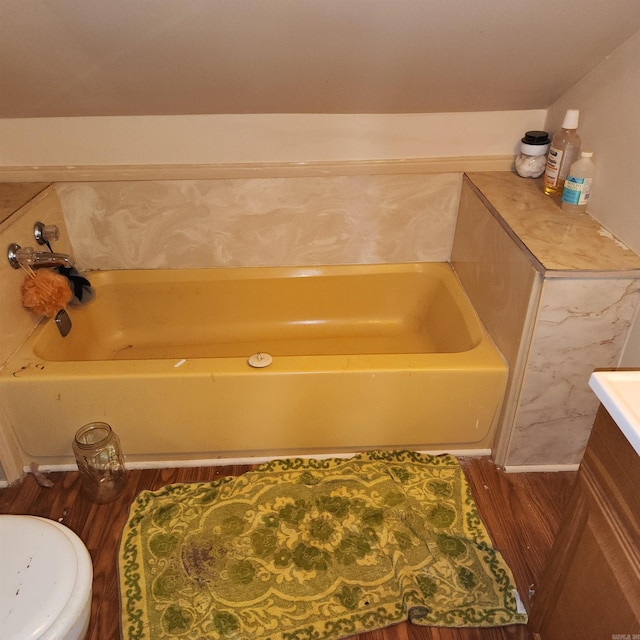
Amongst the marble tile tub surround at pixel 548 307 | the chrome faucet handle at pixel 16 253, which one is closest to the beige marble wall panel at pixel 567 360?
the marble tile tub surround at pixel 548 307

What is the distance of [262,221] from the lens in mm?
2055

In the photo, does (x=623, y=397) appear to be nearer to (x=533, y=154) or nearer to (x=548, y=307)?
(x=548, y=307)

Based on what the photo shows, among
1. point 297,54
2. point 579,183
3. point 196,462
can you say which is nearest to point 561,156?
point 579,183

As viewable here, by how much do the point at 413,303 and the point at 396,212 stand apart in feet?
1.20

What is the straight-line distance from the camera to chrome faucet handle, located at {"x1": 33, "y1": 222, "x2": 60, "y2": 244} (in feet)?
5.89

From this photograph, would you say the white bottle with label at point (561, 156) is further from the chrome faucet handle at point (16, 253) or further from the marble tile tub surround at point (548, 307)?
the chrome faucet handle at point (16, 253)

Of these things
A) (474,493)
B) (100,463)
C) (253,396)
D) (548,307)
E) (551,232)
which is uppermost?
(551,232)

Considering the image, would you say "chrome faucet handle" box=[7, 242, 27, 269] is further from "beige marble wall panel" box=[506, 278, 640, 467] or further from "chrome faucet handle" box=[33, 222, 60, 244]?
"beige marble wall panel" box=[506, 278, 640, 467]

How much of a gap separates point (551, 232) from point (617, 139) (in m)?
0.30

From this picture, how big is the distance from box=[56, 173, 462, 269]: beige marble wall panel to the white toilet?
47.6 inches

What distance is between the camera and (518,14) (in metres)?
1.36

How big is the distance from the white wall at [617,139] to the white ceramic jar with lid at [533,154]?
0.56 ft

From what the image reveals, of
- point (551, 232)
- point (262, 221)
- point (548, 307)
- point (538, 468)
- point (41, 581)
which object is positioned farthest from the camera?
point (262, 221)

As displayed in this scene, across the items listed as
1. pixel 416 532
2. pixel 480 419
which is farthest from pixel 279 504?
pixel 480 419
